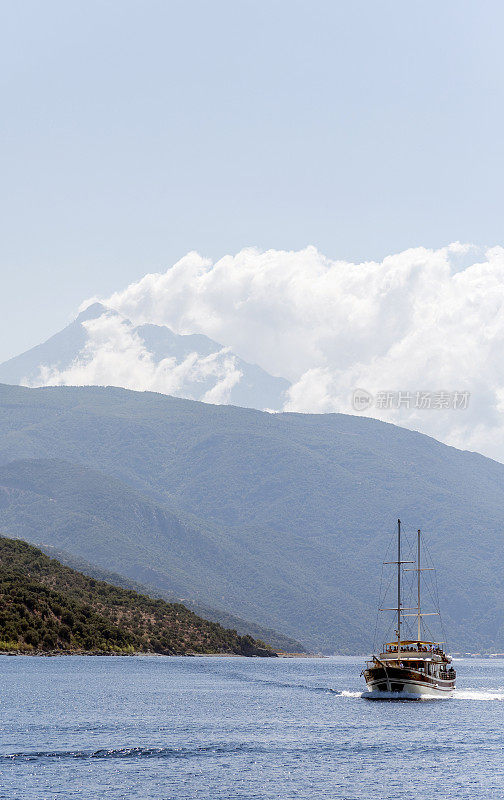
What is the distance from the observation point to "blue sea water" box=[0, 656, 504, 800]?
6738 centimetres

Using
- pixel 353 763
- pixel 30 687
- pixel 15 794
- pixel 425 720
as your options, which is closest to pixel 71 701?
pixel 30 687

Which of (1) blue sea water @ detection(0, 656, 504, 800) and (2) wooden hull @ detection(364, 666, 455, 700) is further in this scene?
(2) wooden hull @ detection(364, 666, 455, 700)

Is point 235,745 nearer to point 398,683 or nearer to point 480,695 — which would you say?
point 398,683

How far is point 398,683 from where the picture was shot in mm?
129750

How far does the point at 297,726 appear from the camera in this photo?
9962 centimetres

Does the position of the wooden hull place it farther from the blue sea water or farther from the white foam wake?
the white foam wake

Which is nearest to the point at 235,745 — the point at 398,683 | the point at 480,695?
the point at 398,683

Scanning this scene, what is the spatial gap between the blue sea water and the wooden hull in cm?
256

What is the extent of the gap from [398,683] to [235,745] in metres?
49.5

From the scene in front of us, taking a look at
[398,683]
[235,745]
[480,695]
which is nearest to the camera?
[235,745]

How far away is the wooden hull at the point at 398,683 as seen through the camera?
12925cm

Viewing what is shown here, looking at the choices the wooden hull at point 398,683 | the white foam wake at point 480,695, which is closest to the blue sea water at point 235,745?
the wooden hull at point 398,683

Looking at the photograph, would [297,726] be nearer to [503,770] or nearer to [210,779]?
[503,770]

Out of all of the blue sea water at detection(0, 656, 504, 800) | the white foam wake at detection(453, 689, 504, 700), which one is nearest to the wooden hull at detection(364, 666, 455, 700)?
the blue sea water at detection(0, 656, 504, 800)
